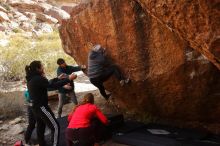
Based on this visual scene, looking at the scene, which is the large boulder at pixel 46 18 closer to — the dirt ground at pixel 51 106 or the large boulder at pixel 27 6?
the large boulder at pixel 27 6

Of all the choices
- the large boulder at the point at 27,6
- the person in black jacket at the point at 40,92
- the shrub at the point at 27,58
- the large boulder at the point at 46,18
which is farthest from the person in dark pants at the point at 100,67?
the large boulder at the point at 27,6

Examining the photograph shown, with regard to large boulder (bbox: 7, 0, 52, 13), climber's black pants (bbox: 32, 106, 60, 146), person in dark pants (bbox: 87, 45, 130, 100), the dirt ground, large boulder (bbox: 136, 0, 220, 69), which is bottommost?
the dirt ground

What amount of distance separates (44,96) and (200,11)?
332cm

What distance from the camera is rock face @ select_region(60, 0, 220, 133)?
7207 millimetres

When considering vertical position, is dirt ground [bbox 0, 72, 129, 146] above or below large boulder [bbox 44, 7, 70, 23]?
below

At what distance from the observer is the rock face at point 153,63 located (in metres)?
7.21

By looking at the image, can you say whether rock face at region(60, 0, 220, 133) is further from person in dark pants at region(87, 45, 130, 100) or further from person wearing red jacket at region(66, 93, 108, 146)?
person wearing red jacket at region(66, 93, 108, 146)

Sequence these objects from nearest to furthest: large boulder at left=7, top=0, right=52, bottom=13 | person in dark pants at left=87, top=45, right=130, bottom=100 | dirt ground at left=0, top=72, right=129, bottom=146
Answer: person in dark pants at left=87, top=45, right=130, bottom=100, dirt ground at left=0, top=72, right=129, bottom=146, large boulder at left=7, top=0, right=52, bottom=13

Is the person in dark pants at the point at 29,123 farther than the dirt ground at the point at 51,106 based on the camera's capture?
No

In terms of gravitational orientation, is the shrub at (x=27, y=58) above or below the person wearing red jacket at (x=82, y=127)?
above

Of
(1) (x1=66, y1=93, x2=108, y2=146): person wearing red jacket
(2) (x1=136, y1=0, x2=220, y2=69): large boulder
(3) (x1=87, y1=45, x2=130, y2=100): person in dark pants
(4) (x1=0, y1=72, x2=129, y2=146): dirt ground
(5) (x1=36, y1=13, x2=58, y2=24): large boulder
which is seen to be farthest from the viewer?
(5) (x1=36, y1=13, x2=58, y2=24): large boulder

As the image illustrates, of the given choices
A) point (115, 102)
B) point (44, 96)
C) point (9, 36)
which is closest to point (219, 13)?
point (44, 96)

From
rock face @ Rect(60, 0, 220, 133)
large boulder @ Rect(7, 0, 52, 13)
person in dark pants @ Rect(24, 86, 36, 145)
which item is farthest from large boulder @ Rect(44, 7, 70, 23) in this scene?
person in dark pants @ Rect(24, 86, 36, 145)

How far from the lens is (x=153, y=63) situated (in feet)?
25.4
